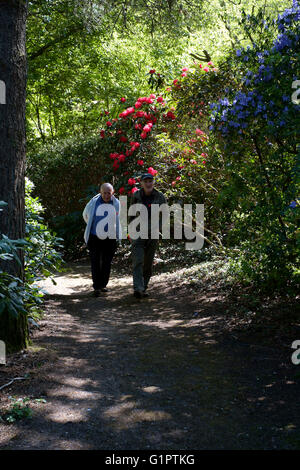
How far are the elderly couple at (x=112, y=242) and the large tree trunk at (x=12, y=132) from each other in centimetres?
313

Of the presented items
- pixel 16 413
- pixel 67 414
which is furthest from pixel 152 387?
pixel 16 413

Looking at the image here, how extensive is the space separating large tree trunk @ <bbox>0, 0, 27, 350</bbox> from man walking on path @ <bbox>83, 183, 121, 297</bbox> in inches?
130

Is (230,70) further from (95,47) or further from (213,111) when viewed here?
(95,47)

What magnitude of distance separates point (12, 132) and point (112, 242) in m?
3.82

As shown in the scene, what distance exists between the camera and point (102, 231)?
25.3 feet

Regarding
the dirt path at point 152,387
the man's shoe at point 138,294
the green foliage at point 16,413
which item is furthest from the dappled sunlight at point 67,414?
the man's shoe at point 138,294

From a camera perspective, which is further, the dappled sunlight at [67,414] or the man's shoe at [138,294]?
the man's shoe at [138,294]

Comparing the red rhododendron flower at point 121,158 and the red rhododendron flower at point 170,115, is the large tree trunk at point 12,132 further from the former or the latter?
the red rhododendron flower at point 121,158

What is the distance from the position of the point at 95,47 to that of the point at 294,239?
44.4 ft

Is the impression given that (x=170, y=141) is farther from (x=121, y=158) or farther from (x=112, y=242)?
(x=112, y=242)

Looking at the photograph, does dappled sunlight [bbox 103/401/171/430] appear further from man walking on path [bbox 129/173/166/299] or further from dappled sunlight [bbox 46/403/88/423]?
man walking on path [bbox 129/173/166/299]

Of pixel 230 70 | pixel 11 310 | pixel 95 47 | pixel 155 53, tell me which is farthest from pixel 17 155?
pixel 155 53

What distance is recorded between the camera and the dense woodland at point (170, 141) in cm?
431

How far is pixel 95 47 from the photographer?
53.0 ft
